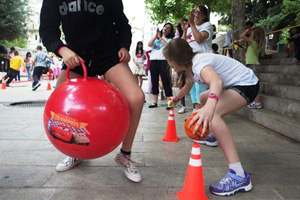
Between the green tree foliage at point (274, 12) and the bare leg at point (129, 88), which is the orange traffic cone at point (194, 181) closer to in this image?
the bare leg at point (129, 88)

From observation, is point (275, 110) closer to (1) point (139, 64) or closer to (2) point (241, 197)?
(2) point (241, 197)

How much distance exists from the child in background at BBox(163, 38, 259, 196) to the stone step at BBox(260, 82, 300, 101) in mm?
2825

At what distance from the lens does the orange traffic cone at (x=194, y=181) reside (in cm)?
206

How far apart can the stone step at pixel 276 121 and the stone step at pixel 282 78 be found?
0.98 m

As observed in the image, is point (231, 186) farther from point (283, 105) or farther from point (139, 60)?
point (139, 60)

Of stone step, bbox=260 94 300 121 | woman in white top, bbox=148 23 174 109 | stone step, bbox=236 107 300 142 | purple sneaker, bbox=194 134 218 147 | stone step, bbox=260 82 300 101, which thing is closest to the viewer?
purple sneaker, bbox=194 134 218 147

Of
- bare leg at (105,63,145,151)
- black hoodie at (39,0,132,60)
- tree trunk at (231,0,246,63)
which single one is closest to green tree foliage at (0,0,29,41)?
tree trunk at (231,0,246,63)

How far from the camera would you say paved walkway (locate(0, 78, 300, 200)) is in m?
2.21

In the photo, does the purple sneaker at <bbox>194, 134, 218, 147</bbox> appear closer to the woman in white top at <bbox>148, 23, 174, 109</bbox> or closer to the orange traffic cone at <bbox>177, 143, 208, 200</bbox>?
the orange traffic cone at <bbox>177, 143, 208, 200</bbox>

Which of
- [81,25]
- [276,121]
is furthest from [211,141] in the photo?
[81,25]

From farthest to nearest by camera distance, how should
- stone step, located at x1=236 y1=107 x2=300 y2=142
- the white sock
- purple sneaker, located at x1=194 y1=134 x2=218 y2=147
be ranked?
stone step, located at x1=236 y1=107 x2=300 y2=142, purple sneaker, located at x1=194 y1=134 x2=218 y2=147, the white sock

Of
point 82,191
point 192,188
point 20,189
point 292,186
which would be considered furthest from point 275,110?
point 20,189

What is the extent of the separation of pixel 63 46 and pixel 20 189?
1282 millimetres

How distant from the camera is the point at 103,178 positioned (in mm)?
2488
